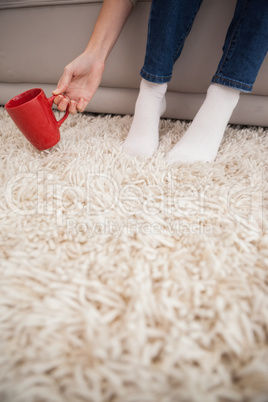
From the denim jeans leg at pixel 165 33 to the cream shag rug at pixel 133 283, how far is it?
0.26 m

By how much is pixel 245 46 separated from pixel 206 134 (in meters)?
0.19

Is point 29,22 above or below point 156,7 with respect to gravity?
below

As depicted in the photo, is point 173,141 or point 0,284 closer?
point 0,284

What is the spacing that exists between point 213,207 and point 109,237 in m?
0.20

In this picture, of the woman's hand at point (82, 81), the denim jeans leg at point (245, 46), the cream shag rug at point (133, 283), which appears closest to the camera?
the cream shag rug at point (133, 283)

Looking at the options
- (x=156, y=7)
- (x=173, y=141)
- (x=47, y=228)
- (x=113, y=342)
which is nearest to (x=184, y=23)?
(x=156, y=7)

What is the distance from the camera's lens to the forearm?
1.78 ft

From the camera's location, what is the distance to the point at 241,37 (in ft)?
1.53

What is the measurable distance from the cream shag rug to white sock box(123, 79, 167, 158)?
0.27ft

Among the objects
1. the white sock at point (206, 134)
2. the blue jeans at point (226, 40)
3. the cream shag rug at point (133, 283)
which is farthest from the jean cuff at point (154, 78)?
the cream shag rug at point (133, 283)

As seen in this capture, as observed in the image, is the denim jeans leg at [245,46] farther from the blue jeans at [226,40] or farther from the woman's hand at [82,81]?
the woman's hand at [82,81]

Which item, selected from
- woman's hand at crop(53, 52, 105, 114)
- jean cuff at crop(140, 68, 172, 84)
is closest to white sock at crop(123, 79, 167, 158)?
jean cuff at crop(140, 68, 172, 84)

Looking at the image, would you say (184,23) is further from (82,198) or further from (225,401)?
(225,401)

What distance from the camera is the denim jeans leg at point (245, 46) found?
44 cm
